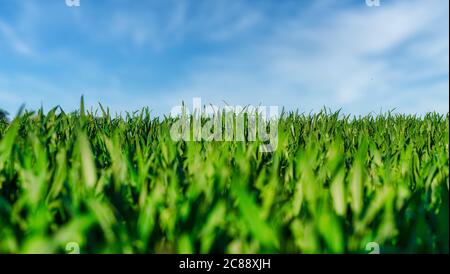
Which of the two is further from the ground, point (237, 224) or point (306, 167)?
point (306, 167)

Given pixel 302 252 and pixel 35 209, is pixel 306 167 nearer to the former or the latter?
pixel 302 252

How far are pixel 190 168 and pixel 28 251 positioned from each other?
0.54 metres

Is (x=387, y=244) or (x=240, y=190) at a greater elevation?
(x=240, y=190)

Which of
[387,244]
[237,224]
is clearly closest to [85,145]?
[237,224]

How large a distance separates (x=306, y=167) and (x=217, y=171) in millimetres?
217

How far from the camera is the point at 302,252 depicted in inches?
31.2

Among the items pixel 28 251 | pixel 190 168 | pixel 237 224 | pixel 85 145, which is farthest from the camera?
pixel 190 168

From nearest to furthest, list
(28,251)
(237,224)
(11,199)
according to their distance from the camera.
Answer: (28,251) < (237,224) < (11,199)

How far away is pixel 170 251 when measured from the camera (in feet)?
2.66

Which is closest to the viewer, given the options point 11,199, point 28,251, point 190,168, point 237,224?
point 28,251

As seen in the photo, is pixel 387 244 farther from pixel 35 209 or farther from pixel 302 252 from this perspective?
pixel 35 209

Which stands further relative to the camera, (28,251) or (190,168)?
(190,168)
